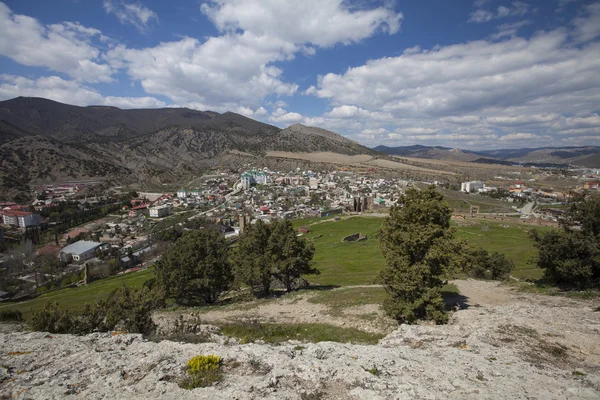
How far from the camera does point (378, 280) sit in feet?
58.1

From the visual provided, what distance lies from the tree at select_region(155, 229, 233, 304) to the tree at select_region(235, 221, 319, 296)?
1866 millimetres

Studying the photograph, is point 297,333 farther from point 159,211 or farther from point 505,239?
point 159,211

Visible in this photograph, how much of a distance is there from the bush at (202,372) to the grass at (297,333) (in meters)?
5.07

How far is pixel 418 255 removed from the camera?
16734 millimetres

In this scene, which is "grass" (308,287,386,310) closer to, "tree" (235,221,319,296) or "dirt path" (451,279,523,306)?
"tree" (235,221,319,296)

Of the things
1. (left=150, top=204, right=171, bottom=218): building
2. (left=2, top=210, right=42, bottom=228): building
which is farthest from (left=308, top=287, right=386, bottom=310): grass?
(left=2, top=210, right=42, bottom=228): building

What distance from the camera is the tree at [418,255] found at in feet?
51.9

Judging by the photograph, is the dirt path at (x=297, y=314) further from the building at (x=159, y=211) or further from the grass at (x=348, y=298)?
the building at (x=159, y=211)

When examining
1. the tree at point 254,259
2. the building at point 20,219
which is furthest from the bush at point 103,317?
the building at point 20,219

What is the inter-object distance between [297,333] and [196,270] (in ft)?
46.5

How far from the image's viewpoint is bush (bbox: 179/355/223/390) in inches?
340

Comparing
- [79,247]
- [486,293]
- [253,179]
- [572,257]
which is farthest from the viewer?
[253,179]

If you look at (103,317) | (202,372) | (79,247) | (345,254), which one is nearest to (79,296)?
(79,247)

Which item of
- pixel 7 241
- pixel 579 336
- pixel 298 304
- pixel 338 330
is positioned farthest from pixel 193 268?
pixel 7 241
